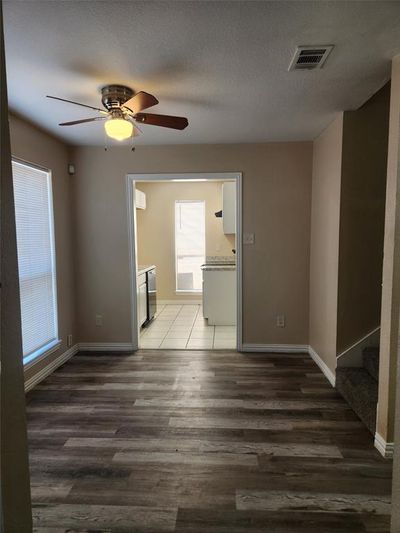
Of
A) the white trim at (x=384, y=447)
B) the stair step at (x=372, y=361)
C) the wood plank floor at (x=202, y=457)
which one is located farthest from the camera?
the stair step at (x=372, y=361)

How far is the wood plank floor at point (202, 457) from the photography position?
1.64 meters

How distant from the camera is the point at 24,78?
7.03ft

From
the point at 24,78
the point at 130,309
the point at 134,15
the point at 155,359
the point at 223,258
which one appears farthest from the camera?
the point at 223,258

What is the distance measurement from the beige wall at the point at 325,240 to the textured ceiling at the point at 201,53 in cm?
41

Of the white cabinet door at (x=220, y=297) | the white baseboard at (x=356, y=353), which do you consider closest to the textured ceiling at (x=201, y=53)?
the white baseboard at (x=356, y=353)

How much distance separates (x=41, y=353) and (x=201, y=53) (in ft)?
9.86

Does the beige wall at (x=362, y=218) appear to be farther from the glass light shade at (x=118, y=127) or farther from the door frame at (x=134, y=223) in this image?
the glass light shade at (x=118, y=127)

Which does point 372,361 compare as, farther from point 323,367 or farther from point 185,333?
point 185,333

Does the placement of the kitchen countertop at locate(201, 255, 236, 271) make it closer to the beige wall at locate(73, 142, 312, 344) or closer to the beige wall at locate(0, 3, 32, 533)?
the beige wall at locate(73, 142, 312, 344)

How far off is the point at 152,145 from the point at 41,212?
4.81 ft

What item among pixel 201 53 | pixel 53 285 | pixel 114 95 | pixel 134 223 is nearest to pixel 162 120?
pixel 114 95

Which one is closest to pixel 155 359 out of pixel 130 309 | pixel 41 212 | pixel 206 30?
pixel 130 309

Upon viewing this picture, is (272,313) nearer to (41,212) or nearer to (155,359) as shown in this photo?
(155,359)

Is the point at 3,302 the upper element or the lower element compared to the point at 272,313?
upper
